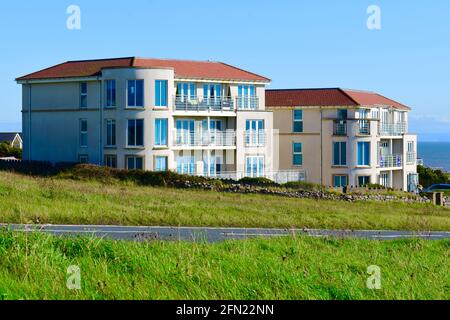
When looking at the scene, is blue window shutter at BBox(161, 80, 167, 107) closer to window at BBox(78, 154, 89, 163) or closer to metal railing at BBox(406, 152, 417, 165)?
window at BBox(78, 154, 89, 163)

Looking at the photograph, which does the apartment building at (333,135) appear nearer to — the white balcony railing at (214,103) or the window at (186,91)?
the white balcony railing at (214,103)

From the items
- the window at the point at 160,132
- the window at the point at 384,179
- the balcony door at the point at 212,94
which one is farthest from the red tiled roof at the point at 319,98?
the window at the point at 160,132

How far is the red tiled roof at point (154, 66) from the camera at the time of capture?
162 feet

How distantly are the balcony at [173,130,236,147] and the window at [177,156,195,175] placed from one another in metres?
0.93

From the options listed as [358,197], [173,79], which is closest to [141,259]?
[358,197]

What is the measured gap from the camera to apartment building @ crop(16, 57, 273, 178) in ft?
155

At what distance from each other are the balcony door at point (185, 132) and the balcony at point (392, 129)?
52.7 feet

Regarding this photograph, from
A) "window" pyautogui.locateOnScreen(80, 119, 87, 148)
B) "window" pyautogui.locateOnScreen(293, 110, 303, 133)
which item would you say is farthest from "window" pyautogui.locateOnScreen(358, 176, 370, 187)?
"window" pyautogui.locateOnScreen(80, 119, 87, 148)

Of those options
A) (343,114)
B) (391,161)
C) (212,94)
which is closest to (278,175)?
(343,114)

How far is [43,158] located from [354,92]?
76.9 feet

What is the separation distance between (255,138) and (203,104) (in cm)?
461

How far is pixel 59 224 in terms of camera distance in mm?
23016

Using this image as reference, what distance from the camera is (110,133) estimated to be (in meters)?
48.3

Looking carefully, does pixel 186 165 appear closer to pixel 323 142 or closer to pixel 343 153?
pixel 323 142
